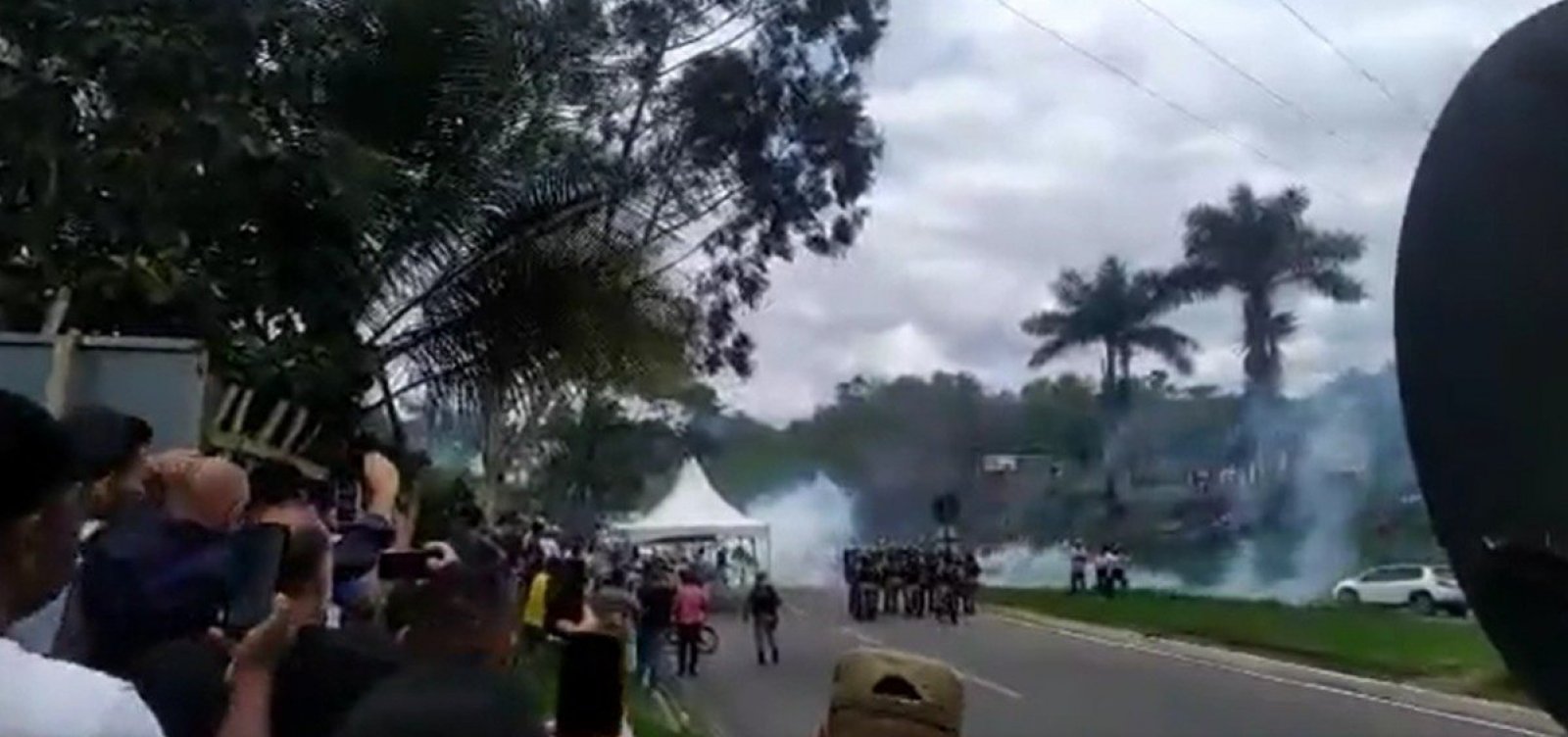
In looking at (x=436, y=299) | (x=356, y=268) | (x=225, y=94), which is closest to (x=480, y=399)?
Result: (x=436, y=299)

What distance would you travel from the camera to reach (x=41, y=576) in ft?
8.86

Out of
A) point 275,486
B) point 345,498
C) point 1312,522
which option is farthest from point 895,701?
point 1312,522

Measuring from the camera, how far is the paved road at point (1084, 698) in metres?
18.7

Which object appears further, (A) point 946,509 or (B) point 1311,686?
(A) point 946,509

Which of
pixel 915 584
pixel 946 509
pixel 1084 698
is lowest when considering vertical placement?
pixel 1084 698

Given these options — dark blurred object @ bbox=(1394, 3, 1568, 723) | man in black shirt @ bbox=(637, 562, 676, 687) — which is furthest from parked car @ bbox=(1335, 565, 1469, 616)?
dark blurred object @ bbox=(1394, 3, 1568, 723)

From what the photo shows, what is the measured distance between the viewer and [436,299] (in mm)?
13719

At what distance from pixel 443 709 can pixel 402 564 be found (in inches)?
102

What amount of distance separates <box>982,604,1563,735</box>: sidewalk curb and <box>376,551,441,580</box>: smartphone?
9.91m

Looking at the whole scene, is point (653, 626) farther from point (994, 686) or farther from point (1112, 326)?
point (1112, 326)

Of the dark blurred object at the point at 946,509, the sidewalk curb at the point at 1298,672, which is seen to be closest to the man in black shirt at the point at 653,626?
the sidewalk curb at the point at 1298,672

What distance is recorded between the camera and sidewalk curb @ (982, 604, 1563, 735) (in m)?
20.5

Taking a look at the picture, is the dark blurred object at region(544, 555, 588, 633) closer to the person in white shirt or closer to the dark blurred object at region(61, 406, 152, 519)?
the dark blurred object at region(61, 406, 152, 519)

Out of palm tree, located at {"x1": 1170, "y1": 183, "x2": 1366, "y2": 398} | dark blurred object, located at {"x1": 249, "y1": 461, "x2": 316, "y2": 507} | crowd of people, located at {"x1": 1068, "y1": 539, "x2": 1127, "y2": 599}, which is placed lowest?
dark blurred object, located at {"x1": 249, "y1": 461, "x2": 316, "y2": 507}
